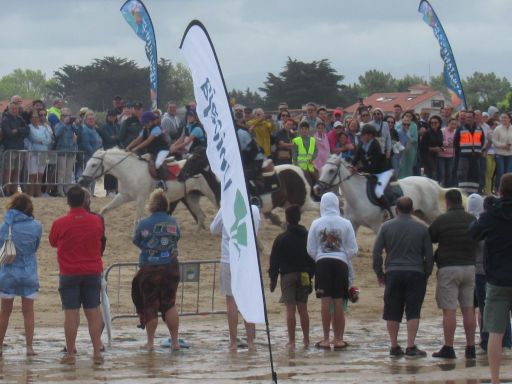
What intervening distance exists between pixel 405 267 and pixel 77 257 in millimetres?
3660

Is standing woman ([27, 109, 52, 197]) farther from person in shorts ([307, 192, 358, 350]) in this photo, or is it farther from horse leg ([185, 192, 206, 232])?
person in shorts ([307, 192, 358, 350])

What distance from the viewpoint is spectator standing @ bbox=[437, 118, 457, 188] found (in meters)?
27.8

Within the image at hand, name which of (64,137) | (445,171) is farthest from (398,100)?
(64,137)

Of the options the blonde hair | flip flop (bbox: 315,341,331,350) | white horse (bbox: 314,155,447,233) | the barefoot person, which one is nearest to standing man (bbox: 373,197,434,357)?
flip flop (bbox: 315,341,331,350)

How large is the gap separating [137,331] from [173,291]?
205cm

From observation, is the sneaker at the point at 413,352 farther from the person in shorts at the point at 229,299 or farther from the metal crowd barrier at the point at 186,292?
the metal crowd barrier at the point at 186,292

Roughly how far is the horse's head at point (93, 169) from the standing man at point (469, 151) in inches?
307

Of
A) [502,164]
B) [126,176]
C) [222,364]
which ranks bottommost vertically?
[222,364]

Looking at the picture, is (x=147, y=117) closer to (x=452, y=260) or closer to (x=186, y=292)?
(x=186, y=292)

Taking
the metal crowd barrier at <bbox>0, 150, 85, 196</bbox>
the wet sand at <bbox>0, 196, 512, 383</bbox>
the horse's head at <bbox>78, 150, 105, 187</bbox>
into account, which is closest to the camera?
the wet sand at <bbox>0, 196, 512, 383</bbox>

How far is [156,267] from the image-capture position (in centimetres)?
1461

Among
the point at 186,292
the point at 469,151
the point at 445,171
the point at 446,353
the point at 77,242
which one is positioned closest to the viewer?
the point at 77,242

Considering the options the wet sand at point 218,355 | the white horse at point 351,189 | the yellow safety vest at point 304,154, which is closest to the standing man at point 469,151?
the yellow safety vest at point 304,154

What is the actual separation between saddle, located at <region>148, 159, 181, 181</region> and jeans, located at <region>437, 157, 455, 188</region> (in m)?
6.84
